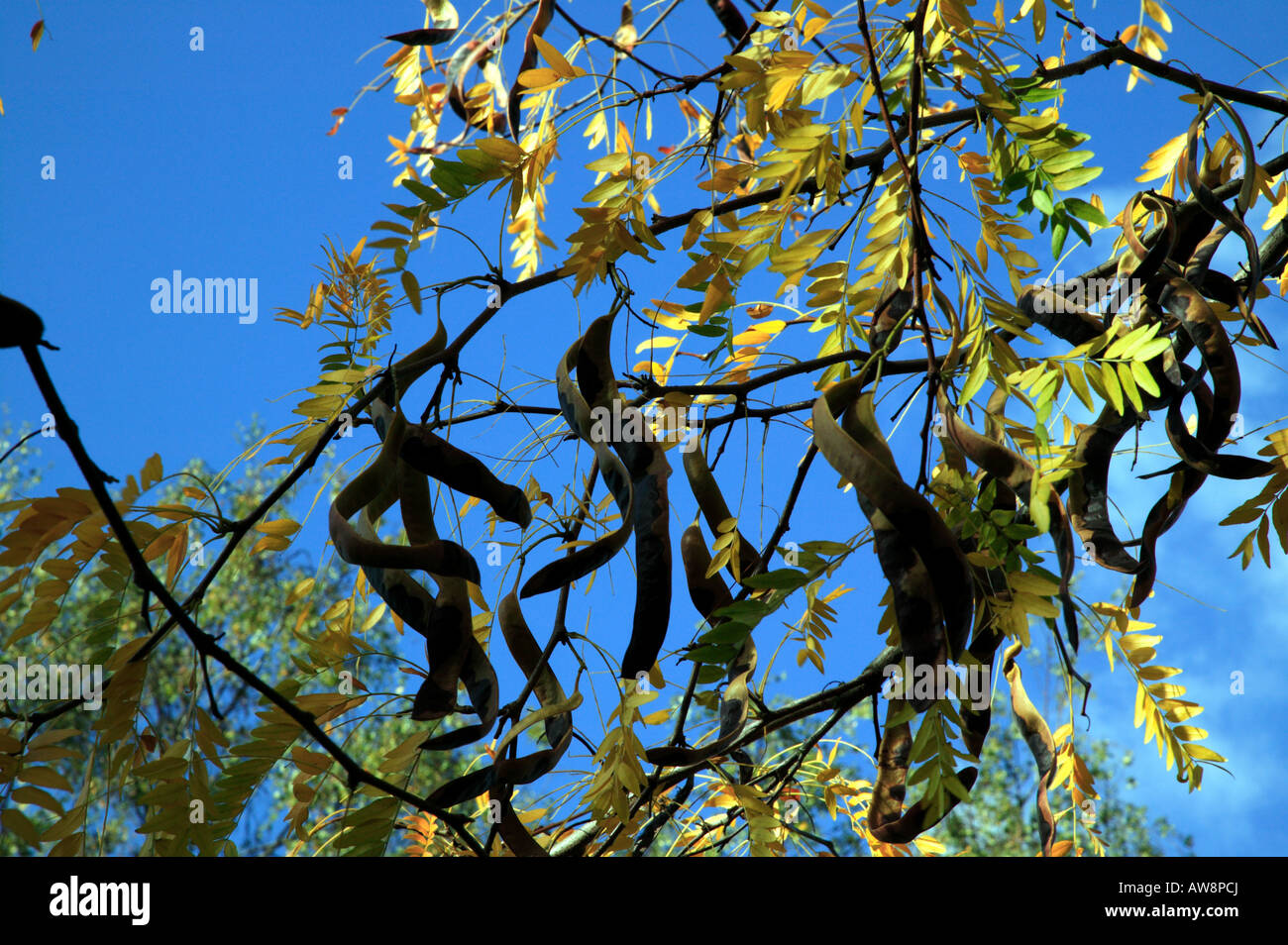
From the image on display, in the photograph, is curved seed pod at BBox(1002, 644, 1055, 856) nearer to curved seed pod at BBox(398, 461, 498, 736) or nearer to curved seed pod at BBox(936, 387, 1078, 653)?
curved seed pod at BBox(936, 387, 1078, 653)

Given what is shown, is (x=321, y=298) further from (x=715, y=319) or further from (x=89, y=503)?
(x=715, y=319)

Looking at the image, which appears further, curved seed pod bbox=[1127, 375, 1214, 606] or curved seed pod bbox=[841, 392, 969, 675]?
curved seed pod bbox=[1127, 375, 1214, 606]

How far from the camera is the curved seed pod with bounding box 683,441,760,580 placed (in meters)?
1.30

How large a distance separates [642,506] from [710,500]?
0.21 m

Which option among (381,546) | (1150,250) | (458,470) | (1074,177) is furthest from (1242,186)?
(381,546)

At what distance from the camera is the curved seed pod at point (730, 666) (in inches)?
47.4

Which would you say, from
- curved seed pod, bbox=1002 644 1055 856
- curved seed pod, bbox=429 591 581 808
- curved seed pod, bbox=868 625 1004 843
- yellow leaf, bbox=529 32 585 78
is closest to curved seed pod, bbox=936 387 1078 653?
curved seed pod, bbox=868 625 1004 843

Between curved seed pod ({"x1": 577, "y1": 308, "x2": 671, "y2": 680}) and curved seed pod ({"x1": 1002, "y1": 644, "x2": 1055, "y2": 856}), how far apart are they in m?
0.50

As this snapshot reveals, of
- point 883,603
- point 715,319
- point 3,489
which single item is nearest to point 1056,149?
point 715,319

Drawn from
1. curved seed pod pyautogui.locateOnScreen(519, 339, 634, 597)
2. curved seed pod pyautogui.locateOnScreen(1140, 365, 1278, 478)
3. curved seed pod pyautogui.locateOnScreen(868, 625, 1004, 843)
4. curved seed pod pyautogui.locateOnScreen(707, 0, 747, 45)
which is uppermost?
curved seed pod pyautogui.locateOnScreen(707, 0, 747, 45)

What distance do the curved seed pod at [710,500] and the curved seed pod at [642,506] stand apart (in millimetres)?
180

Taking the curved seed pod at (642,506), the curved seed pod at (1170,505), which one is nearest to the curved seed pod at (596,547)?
the curved seed pod at (642,506)

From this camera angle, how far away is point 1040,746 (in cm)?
132
